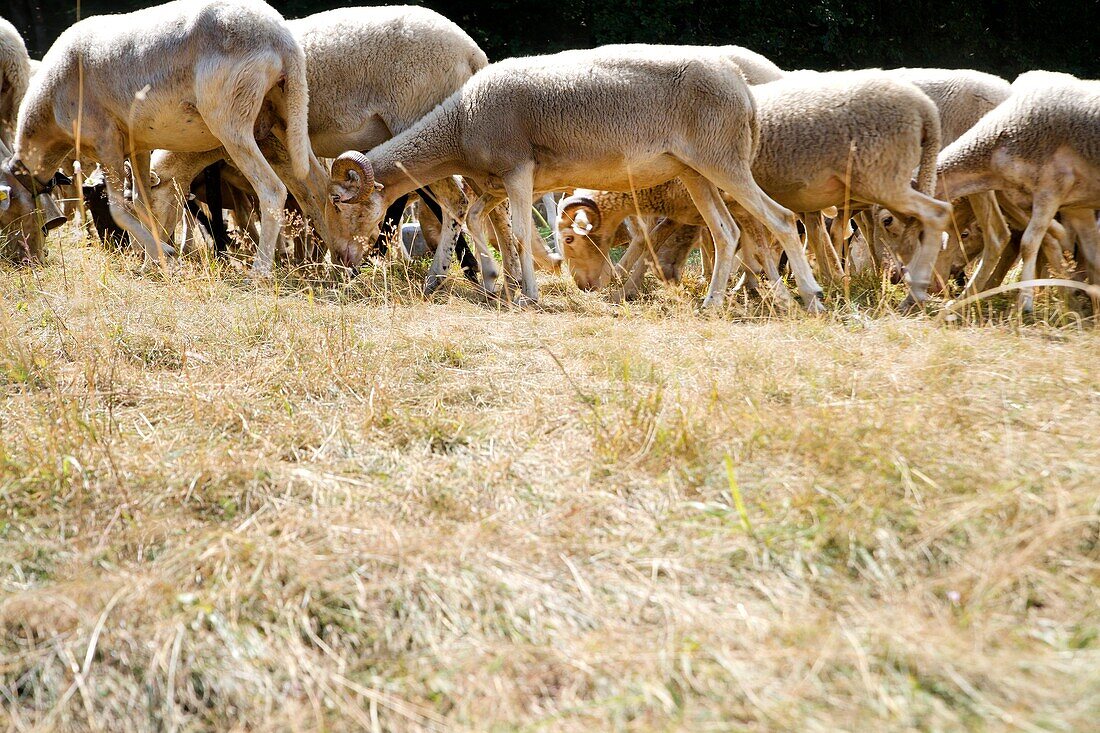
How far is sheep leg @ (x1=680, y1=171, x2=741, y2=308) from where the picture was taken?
673 centimetres

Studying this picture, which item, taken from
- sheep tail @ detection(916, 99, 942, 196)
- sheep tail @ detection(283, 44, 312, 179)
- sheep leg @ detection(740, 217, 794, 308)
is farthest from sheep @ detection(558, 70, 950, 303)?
sheep tail @ detection(283, 44, 312, 179)

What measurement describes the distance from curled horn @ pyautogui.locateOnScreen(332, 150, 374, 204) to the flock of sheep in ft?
0.05

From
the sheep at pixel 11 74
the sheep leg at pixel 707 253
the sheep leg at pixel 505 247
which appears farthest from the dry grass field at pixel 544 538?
the sheep at pixel 11 74

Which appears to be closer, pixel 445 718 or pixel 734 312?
pixel 445 718

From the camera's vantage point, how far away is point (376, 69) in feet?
24.0

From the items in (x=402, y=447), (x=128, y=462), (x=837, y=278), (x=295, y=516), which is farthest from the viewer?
(x=837, y=278)

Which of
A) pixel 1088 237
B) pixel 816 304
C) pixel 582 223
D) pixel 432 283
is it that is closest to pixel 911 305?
pixel 816 304

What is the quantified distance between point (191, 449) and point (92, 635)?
Result: 3.35ft

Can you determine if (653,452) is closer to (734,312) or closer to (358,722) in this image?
(358,722)

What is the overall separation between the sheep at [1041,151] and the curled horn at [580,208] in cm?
280

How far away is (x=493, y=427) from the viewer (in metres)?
3.78

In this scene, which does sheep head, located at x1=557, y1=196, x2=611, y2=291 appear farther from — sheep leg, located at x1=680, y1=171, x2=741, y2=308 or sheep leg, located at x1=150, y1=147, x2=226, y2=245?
sheep leg, located at x1=150, y1=147, x2=226, y2=245

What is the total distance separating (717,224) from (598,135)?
3.43 ft

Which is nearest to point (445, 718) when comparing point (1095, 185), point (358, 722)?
point (358, 722)
